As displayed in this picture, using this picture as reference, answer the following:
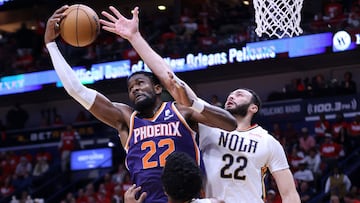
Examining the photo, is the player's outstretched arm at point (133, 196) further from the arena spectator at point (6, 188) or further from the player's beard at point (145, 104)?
the arena spectator at point (6, 188)

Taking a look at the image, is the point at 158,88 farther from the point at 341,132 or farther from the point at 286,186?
the point at 341,132

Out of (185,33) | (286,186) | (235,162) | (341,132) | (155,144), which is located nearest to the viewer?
(155,144)

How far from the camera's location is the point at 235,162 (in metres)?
4.64

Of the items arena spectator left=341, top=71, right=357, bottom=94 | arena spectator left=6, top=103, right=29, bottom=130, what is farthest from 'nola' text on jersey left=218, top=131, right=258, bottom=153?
arena spectator left=6, top=103, right=29, bottom=130

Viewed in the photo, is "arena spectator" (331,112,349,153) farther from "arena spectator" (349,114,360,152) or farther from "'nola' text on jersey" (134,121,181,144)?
"'nola' text on jersey" (134,121,181,144)

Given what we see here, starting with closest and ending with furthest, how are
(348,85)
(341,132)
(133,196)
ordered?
(133,196) → (341,132) → (348,85)

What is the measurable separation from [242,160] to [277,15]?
8.01 feet

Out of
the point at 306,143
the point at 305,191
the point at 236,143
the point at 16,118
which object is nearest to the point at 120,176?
the point at 306,143

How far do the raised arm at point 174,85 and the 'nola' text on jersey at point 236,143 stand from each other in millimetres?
454

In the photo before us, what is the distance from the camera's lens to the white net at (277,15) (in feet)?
22.1

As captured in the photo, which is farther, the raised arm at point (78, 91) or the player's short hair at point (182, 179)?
the raised arm at point (78, 91)

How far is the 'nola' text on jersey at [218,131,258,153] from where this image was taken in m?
4.67

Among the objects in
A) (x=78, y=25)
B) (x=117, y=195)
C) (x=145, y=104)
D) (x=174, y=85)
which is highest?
(x=78, y=25)

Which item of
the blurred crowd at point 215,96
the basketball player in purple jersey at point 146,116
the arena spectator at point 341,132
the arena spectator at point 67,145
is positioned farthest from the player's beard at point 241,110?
the arena spectator at point 67,145
